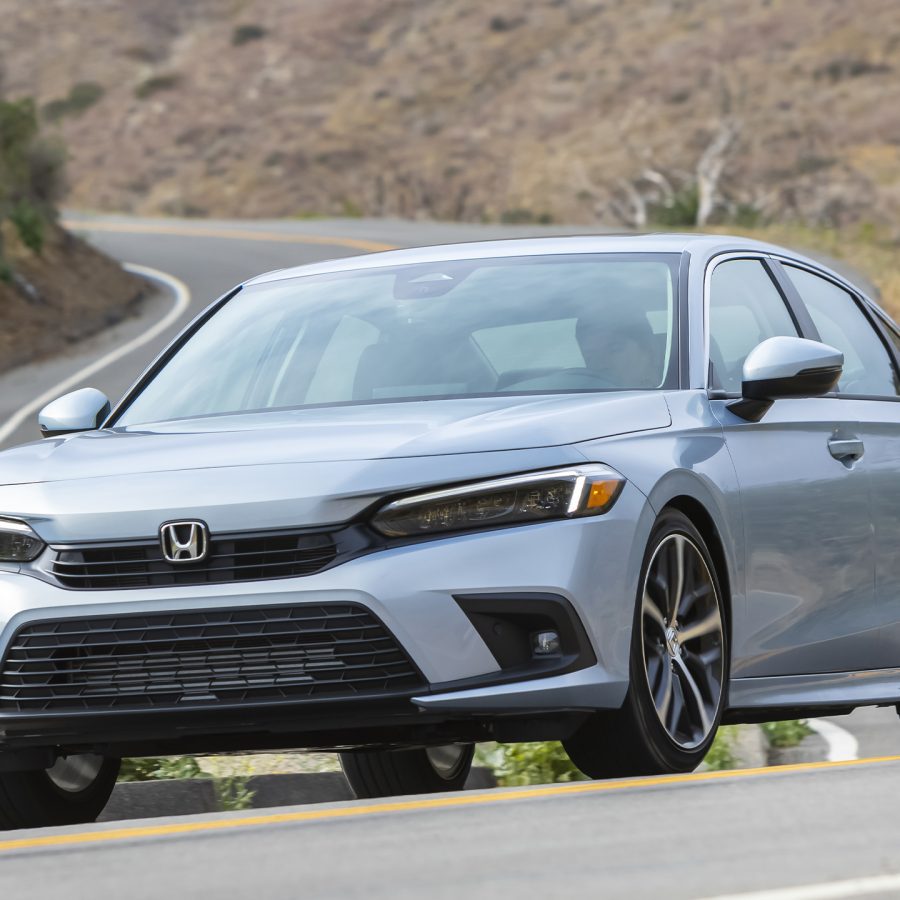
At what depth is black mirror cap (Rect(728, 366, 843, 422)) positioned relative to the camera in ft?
19.7

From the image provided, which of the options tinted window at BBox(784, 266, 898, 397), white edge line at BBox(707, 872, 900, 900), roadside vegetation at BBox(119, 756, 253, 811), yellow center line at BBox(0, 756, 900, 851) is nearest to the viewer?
white edge line at BBox(707, 872, 900, 900)

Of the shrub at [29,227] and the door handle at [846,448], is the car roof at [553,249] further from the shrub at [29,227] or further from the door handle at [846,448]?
the shrub at [29,227]

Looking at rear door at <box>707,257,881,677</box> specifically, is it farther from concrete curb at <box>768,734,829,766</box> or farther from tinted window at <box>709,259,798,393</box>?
concrete curb at <box>768,734,829,766</box>

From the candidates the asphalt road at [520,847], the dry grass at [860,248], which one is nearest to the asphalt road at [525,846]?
the asphalt road at [520,847]

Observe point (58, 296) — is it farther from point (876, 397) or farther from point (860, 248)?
point (876, 397)

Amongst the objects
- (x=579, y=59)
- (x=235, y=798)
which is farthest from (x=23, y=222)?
(x=579, y=59)

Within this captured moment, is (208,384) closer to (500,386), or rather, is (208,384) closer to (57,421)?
(57,421)

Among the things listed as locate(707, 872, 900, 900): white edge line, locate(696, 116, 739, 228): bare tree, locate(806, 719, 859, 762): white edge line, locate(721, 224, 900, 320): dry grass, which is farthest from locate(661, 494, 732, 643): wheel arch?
locate(696, 116, 739, 228): bare tree

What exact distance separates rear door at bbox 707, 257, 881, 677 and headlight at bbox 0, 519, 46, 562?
77.0 inches

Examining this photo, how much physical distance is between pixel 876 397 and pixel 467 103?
71.3m

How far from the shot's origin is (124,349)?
27031 mm

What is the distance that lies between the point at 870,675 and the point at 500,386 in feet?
5.46

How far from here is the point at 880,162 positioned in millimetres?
60938

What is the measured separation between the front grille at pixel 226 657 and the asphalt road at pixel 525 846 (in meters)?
0.30
